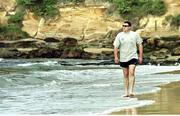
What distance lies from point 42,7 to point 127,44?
29718 mm

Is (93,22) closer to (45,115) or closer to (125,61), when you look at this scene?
(125,61)

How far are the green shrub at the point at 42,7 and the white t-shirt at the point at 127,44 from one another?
28654 mm

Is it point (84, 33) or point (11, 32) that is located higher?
point (11, 32)

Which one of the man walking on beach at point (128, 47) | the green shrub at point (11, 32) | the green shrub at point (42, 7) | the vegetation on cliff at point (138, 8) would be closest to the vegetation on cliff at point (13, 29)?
the green shrub at point (11, 32)

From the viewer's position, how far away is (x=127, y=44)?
11453 millimetres

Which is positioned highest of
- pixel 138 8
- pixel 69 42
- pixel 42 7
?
pixel 42 7

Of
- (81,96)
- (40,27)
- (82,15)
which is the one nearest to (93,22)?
(82,15)

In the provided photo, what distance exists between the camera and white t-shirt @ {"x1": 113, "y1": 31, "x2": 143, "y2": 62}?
11.5 meters

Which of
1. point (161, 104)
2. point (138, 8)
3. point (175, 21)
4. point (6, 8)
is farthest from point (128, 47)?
point (6, 8)

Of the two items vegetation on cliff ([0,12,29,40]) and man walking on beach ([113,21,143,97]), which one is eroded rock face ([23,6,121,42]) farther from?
man walking on beach ([113,21,143,97])

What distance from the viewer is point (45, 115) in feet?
29.2

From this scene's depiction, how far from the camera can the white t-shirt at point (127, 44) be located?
451 inches

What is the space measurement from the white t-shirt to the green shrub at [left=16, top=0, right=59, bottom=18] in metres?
28.7

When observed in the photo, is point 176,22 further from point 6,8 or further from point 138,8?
point 6,8
